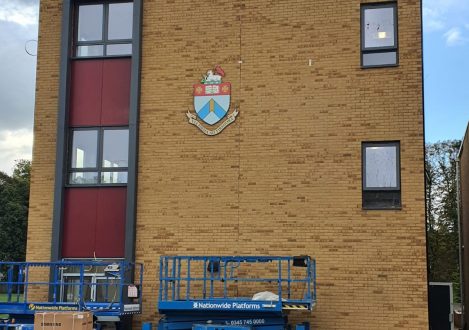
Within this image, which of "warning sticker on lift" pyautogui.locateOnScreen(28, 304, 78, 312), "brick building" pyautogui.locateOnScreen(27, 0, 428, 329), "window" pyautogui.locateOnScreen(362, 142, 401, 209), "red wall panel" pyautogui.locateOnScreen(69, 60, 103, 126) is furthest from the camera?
"red wall panel" pyautogui.locateOnScreen(69, 60, 103, 126)

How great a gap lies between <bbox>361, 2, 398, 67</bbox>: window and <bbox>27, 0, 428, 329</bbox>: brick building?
0.03m

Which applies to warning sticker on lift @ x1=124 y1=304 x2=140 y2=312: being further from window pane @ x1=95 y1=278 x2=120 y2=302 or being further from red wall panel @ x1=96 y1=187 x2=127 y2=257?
red wall panel @ x1=96 y1=187 x2=127 y2=257

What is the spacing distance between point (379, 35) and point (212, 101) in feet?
13.5

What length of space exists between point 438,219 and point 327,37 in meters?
26.9

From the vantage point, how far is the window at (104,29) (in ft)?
51.6

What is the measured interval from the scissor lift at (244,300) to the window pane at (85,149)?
3.32 metres

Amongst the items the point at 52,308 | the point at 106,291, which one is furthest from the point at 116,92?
the point at 52,308

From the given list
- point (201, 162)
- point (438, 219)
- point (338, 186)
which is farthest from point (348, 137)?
point (438, 219)

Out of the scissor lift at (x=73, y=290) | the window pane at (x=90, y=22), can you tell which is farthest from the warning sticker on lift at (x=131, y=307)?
the window pane at (x=90, y=22)

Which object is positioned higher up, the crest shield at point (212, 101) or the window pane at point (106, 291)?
the crest shield at point (212, 101)

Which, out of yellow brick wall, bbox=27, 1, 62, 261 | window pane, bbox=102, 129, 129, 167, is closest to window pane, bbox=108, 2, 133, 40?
yellow brick wall, bbox=27, 1, 62, 261

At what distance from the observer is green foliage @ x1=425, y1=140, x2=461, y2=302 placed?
36.7 metres

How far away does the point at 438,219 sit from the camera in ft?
127

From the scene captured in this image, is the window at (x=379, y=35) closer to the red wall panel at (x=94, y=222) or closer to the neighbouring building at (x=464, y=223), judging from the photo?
the red wall panel at (x=94, y=222)
